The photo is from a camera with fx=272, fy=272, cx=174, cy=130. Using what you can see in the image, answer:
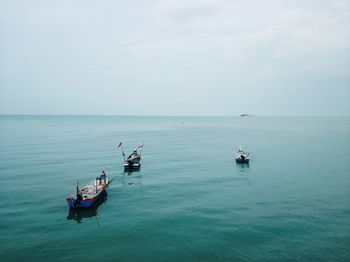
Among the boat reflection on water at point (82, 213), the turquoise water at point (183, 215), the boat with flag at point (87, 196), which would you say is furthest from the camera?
the boat with flag at point (87, 196)

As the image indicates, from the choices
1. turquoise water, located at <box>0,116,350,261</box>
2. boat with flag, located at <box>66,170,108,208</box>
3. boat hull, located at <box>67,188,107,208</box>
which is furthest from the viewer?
boat with flag, located at <box>66,170,108,208</box>

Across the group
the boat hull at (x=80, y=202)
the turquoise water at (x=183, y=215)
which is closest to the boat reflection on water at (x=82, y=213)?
the turquoise water at (x=183, y=215)

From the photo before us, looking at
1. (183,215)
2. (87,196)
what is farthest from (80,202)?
(183,215)

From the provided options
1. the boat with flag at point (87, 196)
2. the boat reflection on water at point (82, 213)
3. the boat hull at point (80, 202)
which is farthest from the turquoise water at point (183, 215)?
the boat with flag at point (87, 196)

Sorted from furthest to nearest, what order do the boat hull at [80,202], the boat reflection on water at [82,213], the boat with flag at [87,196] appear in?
1. the boat with flag at [87,196]
2. the boat hull at [80,202]
3. the boat reflection on water at [82,213]

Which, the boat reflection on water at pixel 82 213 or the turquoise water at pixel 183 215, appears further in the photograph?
the boat reflection on water at pixel 82 213

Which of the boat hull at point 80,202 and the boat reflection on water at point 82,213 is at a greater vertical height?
the boat hull at point 80,202

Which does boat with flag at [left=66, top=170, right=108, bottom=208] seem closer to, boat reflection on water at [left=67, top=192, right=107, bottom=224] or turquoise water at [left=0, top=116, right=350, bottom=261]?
boat reflection on water at [left=67, top=192, right=107, bottom=224]

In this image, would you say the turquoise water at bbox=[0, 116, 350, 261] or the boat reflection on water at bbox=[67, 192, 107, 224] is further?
the boat reflection on water at bbox=[67, 192, 107, 224]

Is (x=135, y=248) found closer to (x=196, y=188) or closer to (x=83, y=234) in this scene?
(x=83, y=234)

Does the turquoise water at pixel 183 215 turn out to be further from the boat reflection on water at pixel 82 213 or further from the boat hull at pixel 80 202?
the boat hull at pixel 80 202

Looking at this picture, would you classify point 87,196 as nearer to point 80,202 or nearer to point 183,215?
point 80,202

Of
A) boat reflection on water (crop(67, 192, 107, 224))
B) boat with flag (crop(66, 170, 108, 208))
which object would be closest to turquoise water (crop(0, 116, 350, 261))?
boat reflection on water (crop(67, 192, 107, 224))
